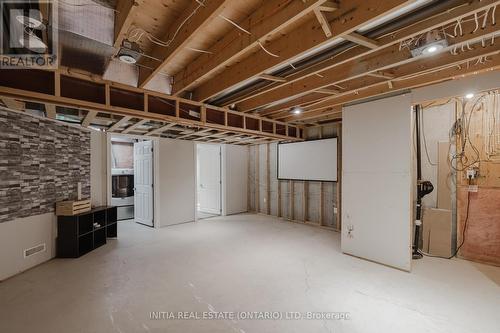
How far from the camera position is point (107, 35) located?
6.86 ft

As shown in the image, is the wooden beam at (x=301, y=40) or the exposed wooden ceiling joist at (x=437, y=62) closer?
the wooden beam at (x=301, y=40)

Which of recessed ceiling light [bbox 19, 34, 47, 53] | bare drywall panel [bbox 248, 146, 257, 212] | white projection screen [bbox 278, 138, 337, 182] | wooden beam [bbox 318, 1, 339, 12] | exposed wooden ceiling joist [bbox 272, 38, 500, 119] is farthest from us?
bare drywall panel [bbox 248, 146, 257, 212]

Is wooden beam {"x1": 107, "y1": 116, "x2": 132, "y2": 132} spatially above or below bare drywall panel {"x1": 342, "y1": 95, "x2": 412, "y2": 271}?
above

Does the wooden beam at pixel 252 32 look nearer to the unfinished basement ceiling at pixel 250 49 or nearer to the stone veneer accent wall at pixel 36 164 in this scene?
the unfinished basement ceiling at pixel 250 49

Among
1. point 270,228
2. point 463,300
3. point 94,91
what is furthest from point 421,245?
point 94,91

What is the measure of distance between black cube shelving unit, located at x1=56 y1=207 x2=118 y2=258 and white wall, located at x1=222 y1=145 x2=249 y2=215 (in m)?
3.19

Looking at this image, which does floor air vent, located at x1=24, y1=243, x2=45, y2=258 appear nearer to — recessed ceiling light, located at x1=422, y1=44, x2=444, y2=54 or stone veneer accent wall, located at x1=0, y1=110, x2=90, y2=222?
stone veneer accent wall, located at x1=0, y1=110, x2=90, y2=222

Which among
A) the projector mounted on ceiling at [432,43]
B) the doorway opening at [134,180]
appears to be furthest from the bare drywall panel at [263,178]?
the projector mounted on ceiling at [432,43]

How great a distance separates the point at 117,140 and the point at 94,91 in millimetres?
4675

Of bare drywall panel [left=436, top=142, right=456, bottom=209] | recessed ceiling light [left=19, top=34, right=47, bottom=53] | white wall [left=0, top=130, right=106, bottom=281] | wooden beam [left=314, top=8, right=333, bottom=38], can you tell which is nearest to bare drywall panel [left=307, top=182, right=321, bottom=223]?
bare drywall panel [left=436, top=142, right=456, bottom=209]

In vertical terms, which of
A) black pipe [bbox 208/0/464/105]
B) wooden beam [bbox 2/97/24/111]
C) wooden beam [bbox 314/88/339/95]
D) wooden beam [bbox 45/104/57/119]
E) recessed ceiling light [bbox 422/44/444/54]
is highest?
black pipe [bbox 208/0/464/105]

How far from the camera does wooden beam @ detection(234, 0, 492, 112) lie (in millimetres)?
1791

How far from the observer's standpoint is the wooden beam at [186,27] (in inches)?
67.8

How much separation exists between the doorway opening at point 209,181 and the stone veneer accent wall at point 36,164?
368 cm
